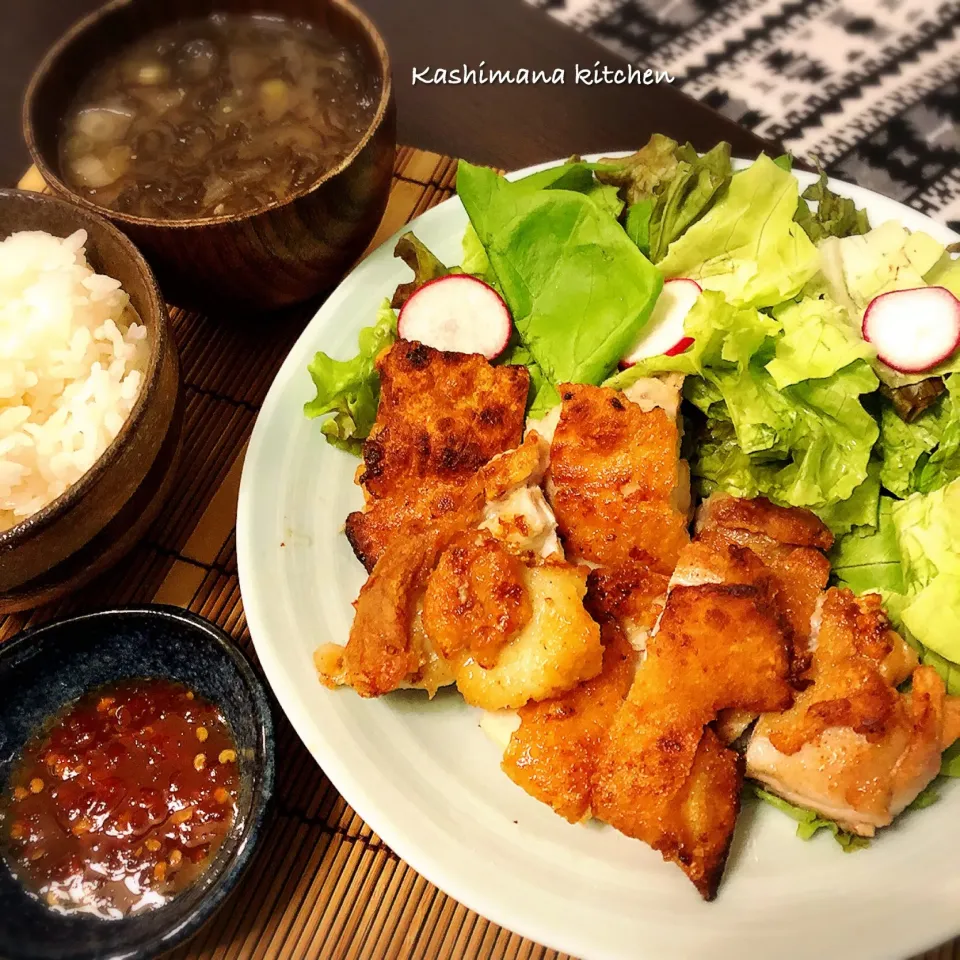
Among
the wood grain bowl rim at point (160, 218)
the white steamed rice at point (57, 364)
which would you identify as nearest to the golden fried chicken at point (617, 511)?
the wood grain bowl rim at point (160, 218)

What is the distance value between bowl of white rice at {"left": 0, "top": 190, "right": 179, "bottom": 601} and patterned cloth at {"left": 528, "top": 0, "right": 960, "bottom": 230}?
120 inches

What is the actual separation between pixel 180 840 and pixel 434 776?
63 centimetres

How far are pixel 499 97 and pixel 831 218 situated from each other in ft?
5.50

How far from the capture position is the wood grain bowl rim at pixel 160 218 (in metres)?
2.48

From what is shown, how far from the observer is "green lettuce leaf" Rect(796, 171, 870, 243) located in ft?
9.05

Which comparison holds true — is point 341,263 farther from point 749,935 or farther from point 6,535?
point 749,935

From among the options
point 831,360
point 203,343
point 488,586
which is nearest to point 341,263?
point 203,343

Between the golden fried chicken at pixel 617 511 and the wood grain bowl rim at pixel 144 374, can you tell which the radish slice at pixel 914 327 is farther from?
the wood grain bowl rim at pixel 144 374

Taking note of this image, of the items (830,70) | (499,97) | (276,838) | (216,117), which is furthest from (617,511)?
(830,70)

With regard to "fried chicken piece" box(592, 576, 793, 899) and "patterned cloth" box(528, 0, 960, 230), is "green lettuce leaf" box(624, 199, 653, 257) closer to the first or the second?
"fried chicken piece" box(592, 576, 793, 899)

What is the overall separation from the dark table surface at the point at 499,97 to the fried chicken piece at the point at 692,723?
2138 millimetres

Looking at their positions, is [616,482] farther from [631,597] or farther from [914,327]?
[914,327]

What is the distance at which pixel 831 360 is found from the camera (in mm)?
2377

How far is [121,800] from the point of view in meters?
2.23
